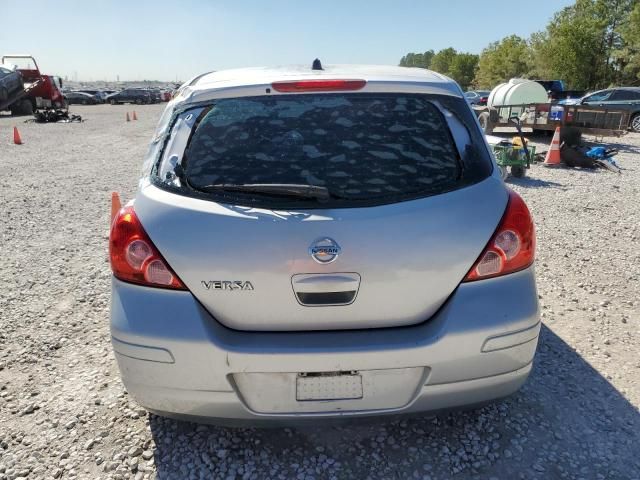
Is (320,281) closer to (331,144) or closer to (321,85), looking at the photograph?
(331,144)

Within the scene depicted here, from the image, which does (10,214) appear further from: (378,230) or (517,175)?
(517,175)

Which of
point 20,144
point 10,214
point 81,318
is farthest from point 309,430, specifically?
point 20,144

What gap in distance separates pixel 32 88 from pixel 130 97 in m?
27.3

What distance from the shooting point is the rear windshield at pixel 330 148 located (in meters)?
2.00

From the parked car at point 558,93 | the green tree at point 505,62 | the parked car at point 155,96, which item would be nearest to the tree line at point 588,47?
the green tree at point 505,62

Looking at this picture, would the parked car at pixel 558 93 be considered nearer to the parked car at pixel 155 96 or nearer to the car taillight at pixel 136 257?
the car taillight at pixel 136 257

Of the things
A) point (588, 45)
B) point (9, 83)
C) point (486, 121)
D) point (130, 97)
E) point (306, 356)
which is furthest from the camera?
point (130, 97)

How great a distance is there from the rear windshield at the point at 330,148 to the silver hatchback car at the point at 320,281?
0.01m

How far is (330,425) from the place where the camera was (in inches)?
79.0

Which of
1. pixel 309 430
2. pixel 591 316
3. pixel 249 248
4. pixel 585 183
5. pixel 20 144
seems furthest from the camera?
pixel 20 144

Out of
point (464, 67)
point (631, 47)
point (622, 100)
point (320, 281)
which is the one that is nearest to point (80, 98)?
point (622, 100)

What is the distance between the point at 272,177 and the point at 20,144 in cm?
1634

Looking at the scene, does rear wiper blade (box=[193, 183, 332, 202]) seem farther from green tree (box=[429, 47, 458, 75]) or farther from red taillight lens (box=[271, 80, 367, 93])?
green tree (box=[429, 47, 458, 75])

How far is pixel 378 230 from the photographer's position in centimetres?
185
